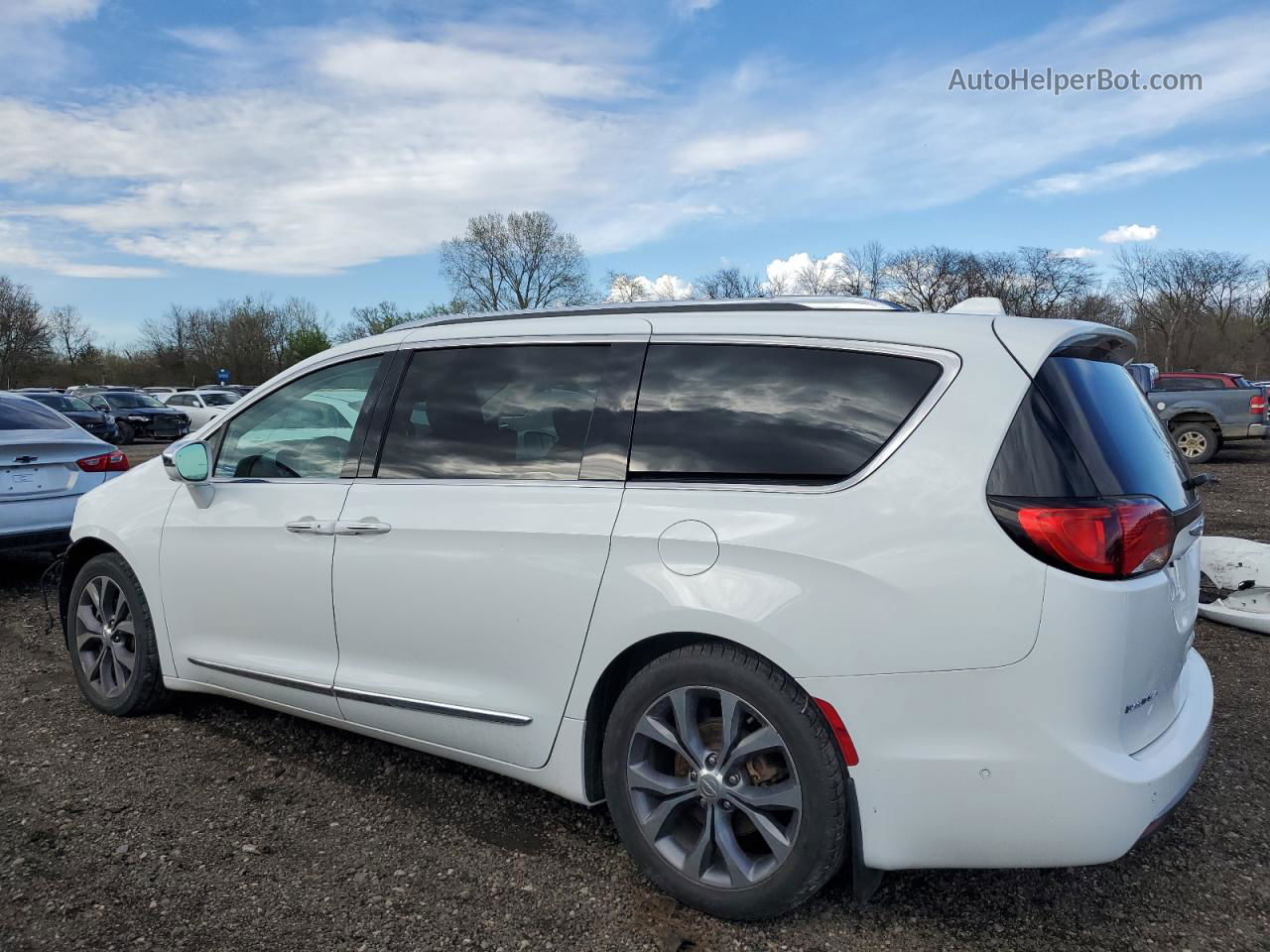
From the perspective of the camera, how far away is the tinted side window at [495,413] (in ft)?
9.57

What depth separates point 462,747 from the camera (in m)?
3.03

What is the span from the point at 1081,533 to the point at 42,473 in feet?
22.7

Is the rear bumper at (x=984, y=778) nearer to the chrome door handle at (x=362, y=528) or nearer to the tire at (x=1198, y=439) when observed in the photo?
the chrome door handle at (x=362, y=528)

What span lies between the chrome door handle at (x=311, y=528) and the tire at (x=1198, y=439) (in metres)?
17.3

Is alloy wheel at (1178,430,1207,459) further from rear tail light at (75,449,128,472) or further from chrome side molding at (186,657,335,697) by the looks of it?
chrome side molding at (186,657,335,697)

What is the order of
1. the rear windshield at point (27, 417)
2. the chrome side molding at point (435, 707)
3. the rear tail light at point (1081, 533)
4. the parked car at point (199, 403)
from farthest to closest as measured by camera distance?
the parked car at point (199, 403) → the rear windshield at point (27, 417) → the chrome side molding at point (435, 707) → the rear tail light at point (1081, 533)

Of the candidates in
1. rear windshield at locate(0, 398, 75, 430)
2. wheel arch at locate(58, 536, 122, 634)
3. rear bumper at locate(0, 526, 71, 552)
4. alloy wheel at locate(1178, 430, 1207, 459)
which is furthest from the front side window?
alloy wheel at locate(1178, 430, 1207, 459)

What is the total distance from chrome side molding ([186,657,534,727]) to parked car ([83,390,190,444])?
2710 cm

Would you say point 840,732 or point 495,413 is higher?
point 495,413

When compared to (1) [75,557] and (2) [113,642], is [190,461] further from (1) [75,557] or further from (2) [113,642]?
(1) [75,557]

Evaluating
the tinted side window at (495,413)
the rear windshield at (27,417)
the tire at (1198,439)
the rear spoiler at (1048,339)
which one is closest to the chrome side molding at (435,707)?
the tinted side window at (495,413)

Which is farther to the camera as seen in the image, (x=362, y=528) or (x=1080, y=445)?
(x=362, y=528)

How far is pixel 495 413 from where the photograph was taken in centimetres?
311

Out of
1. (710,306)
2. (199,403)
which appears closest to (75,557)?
(710,306)
